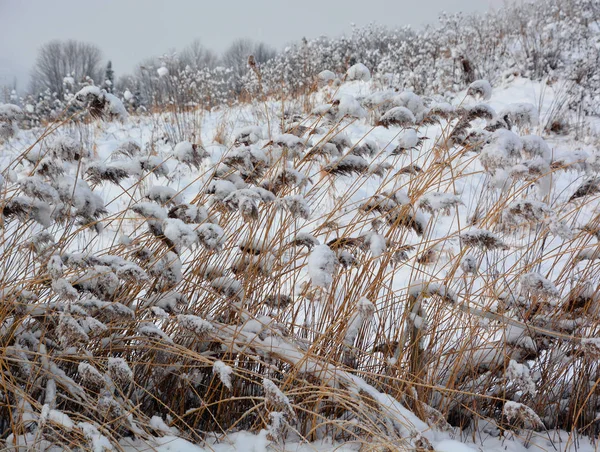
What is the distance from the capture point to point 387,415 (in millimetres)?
1420

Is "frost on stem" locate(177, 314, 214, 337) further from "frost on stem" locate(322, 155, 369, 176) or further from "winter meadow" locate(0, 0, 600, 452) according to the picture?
"frost on stem" locate(322, 155, 369, 176)

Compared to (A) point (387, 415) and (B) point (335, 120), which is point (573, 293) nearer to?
(A) point (387, 415)

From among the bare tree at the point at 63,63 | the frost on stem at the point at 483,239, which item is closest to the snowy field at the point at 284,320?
the frost on stem at the point at 483,239

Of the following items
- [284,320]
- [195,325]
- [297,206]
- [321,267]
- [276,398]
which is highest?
[297,206]

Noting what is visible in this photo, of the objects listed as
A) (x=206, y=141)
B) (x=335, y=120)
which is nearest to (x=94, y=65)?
(x=206, y=141)

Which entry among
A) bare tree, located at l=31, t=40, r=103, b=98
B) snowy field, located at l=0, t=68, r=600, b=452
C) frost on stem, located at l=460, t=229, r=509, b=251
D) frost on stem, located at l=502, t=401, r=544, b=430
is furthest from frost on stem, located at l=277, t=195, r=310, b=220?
bare tree, located at l=31, t=40, r=103, b=98

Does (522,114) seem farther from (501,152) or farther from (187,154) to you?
(187,154)

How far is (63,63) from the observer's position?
131 ft

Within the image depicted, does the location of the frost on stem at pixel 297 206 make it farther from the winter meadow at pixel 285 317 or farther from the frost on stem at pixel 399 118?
the frost on stem at pixel 399 118

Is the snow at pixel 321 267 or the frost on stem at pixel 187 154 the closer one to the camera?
the snow at pixel 321 267

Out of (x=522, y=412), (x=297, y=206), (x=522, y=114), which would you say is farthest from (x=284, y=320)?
(x=522, y=114)

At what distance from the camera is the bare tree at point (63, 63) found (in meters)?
39.1

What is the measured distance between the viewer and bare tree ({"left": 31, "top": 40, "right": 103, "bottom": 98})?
39062 mm

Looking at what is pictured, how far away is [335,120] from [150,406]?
1357 mm
